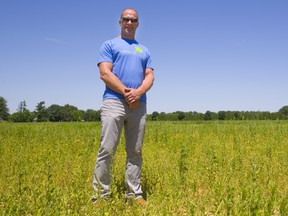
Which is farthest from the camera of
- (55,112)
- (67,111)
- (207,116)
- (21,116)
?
(55,112)

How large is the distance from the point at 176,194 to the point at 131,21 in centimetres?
245

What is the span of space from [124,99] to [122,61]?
53cm

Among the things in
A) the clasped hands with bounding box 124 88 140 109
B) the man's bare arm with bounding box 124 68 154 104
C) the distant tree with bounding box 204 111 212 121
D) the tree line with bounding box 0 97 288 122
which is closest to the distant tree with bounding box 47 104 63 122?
the tree line with bounding box 0 97 288 122

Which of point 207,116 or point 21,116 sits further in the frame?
point 21,116

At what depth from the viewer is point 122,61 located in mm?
4082

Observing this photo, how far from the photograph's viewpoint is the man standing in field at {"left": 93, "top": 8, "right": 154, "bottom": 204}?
3.92 m

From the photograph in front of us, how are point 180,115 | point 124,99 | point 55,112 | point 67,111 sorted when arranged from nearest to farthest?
point 124,99, point 180,115, point 67,111, point 55,112

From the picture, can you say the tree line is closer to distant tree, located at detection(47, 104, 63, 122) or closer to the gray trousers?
distant tree, located at detection(47, 104, 63, 122)

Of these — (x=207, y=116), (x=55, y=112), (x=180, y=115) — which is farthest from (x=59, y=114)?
(x=207, y=116)

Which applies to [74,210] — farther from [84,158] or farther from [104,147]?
[84,158]

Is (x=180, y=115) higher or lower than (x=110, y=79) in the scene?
higher

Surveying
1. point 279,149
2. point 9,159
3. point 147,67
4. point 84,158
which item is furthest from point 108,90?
point 279,149

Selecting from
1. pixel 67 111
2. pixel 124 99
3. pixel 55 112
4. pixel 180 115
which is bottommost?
pixel 124 99

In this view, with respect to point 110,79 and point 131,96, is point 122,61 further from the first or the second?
point 131,96
